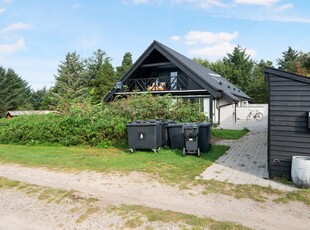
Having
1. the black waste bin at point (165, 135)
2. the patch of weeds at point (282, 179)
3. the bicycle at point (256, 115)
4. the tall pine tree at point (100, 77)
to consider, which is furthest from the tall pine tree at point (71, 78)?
the patch of weeds at point (282, 179)

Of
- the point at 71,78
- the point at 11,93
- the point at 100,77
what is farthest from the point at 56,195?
the point at 11,93

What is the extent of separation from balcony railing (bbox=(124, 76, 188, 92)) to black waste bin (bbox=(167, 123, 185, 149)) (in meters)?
10.1

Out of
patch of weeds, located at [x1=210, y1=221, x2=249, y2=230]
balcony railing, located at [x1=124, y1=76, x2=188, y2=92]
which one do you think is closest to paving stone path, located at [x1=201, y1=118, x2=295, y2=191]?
patch of weeds, located at [x1=210, y1=221, x2=249, y2=230]

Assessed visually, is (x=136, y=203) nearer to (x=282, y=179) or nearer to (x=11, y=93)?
(x=282, y=179)

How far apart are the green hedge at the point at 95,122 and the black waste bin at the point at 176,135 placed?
6.03 ft

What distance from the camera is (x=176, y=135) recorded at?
9.43m

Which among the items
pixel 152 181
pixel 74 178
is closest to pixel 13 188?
pixel 74 178

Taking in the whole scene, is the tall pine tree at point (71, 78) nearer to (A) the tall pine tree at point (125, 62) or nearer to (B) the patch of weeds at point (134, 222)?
(A) the tall pine tree at point (125, 62)

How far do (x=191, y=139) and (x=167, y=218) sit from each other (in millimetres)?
4636

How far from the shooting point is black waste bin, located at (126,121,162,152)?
29.3ft

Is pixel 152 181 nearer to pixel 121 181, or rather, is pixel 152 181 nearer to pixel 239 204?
pixel 121 181

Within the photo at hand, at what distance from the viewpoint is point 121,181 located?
19.5 ft

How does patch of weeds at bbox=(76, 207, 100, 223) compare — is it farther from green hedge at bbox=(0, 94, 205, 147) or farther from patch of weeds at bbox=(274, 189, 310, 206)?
green hedge at bbox=(0, 94, 205, 147)

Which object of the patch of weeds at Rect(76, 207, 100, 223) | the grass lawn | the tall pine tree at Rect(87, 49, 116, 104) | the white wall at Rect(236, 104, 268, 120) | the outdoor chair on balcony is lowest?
the patch of weeds at Rect(76, 207, 100, 223)
